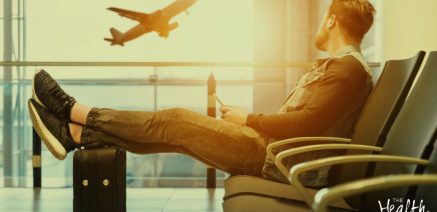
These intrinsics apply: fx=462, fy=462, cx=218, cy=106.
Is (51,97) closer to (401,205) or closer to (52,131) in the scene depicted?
(52,131)

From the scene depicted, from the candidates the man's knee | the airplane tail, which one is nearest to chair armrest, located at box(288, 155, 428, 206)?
the man's knee

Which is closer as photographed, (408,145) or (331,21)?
(408,145)

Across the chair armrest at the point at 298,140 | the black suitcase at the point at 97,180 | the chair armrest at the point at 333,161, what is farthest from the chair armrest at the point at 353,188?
the black suitcase at the point at 97,180

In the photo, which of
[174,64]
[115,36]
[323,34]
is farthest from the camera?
[115,36]

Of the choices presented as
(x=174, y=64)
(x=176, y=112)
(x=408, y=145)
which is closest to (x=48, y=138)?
(x=176, y=112)

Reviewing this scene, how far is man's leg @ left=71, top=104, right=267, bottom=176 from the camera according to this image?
1.80 metres

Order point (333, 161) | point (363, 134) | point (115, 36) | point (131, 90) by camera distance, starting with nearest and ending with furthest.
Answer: point (333, 161)
point (363, 134)
point (131, 90)
point (115, 36)

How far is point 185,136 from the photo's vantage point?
1.81 metres

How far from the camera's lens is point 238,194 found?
1367mm

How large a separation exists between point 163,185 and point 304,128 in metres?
2.01

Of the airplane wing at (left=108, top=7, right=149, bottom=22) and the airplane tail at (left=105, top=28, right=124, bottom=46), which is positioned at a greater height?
the airplane wing at (left=108, top=7, right=149, bottom=22)

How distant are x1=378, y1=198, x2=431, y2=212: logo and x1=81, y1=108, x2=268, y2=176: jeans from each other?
2.19ft

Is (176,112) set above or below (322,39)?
below

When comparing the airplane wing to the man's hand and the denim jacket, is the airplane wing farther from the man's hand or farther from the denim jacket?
the denim jacket
